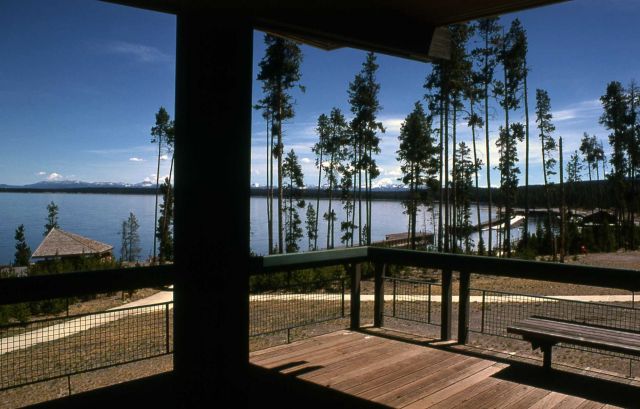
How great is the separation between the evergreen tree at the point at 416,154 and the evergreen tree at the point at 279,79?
41.5 feet

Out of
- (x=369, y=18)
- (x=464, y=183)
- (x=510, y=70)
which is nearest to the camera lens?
(x=369, y=18)

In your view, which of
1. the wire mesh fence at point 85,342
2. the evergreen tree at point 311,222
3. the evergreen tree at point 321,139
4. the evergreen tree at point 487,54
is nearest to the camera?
the wire mesh fence at point 85,342

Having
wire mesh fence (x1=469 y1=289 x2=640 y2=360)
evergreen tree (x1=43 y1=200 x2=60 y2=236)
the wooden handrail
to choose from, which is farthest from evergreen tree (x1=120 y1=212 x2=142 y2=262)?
the wooden handrail

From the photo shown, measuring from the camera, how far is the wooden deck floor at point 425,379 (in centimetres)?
315

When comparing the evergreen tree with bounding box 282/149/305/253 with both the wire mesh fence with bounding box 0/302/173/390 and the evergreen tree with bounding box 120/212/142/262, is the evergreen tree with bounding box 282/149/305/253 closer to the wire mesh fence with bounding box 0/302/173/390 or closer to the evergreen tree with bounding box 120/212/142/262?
the evergreen tree with bounding box 120/212/142/262

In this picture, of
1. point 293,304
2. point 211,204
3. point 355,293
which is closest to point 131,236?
point 293,304

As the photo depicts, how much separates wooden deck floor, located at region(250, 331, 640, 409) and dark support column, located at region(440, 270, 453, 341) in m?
0.30

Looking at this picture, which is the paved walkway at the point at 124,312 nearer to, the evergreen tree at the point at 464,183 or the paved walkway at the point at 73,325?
the paved walkway at the point at 73,325

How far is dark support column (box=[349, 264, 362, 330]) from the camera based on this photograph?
4.94m

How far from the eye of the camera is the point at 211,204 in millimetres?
2160

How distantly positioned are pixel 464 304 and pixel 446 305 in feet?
0.56

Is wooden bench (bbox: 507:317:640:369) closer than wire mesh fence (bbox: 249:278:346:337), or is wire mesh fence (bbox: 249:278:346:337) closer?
wooden bench (bbox: 507:317:640:369)

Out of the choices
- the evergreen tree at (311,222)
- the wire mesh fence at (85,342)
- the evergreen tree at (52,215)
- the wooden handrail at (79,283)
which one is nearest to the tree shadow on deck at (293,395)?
the wire mesh fence at (85,342)

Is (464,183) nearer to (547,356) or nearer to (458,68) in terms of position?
(458,68)
